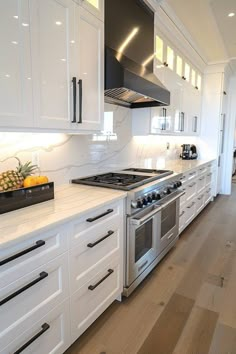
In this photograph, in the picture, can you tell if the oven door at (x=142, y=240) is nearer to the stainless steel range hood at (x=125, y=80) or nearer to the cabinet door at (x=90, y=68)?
the cabinet door at (x=90, y=68)

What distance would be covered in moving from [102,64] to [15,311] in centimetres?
174

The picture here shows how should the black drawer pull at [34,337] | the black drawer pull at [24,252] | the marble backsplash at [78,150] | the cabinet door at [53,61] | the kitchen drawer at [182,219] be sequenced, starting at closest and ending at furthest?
the black drawer pull at [24,252], the black drawer pull at [34,337], the cabinet door at [53,61], the marble backsplash at [78,150], the kitchen drawer at [182,219]

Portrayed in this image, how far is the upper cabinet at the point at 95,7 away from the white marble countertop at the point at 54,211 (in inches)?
51.7

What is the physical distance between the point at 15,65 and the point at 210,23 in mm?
2946

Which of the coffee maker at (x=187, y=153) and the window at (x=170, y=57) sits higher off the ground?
the window at (x=170, y=57)

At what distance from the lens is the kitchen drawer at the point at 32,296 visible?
1.02m

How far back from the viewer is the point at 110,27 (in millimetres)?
2023

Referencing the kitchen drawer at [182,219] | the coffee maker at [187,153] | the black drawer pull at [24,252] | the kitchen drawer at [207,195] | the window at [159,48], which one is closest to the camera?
the black drawer pull at [24,252]

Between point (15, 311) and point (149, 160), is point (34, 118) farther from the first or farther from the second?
point (149, 160)

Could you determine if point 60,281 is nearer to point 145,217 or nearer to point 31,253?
point 31,253

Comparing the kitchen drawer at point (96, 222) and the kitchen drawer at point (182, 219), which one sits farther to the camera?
the kitchen drawer at point (182, 219)

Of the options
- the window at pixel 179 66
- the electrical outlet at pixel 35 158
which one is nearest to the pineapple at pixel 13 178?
the electrical outlet at pixel 35 158

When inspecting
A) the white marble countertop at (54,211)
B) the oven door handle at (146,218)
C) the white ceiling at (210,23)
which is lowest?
the oven door handle at (146,218)

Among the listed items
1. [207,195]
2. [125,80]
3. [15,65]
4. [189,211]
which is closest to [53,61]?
[15,65]
